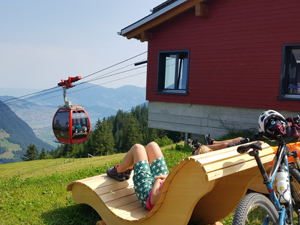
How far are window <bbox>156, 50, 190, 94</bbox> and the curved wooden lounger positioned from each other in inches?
342

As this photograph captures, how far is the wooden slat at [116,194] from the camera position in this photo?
11.3ft

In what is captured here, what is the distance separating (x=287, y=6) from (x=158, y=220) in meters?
9.17

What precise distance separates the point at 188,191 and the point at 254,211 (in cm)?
55

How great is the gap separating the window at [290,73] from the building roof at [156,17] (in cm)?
381

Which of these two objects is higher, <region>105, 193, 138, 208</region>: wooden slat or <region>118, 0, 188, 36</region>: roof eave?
<region>118, 0, 188, 36</region>: roof eave

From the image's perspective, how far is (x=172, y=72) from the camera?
1245 cm

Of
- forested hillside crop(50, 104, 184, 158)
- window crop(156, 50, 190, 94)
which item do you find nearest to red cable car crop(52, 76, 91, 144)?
window crop(156, 50, 190, 94)

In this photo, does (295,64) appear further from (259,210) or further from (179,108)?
(259,210)

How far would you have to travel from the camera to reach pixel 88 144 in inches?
2657

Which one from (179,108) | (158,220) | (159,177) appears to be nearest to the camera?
(158,220)

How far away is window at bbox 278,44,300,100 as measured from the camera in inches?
369

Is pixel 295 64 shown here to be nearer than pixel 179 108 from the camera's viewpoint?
Yes

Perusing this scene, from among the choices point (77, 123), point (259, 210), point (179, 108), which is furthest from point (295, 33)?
point (259, 210)

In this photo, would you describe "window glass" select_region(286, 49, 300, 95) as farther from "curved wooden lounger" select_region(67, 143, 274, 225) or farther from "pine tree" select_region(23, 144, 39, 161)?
"pine tree" select_region(23, 144, 39, 161)
